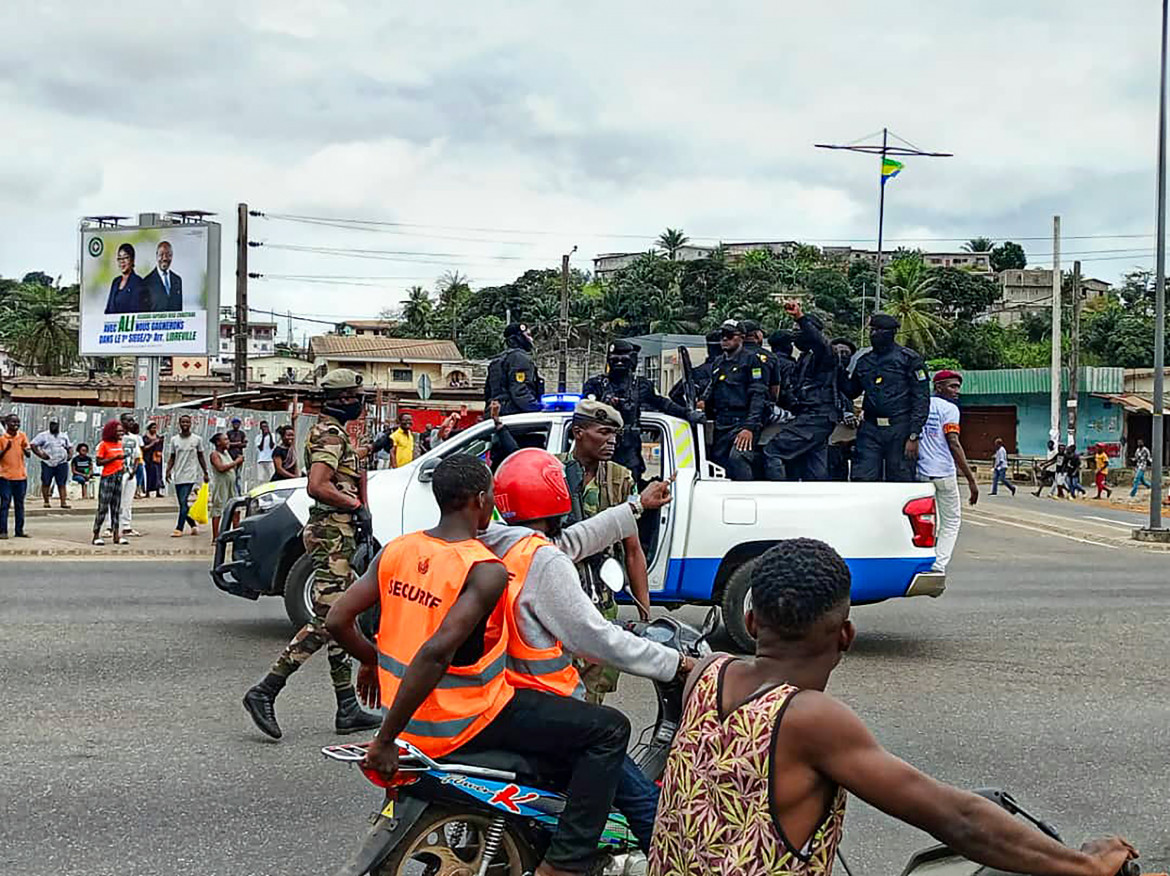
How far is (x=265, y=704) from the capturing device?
6980mm

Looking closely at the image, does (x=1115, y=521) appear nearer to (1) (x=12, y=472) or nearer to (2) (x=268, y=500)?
(1) (x=12, y=472)

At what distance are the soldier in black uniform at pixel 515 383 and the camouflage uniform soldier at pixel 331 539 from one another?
11.6 feet

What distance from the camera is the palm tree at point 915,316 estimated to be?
71.8m

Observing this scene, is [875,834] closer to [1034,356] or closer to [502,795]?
[502,795]

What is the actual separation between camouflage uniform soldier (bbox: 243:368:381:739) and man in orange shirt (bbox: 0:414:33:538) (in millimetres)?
11270

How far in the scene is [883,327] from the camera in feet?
34.1

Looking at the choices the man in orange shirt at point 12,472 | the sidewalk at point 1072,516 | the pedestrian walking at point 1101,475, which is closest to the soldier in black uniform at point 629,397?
the man in orange shirt at point 12,472

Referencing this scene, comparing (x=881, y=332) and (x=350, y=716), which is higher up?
(x=881, y=332)

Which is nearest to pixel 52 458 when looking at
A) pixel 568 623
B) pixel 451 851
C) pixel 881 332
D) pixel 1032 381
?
pixel 881 332

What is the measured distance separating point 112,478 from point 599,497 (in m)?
12.0

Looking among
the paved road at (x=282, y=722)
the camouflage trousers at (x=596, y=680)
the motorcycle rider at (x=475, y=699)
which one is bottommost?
the paved road at (x=282, y=722)

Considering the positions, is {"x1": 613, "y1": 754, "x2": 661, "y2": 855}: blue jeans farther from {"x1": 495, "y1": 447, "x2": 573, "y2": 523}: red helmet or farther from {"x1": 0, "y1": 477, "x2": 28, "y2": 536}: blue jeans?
{"x1": 0, "y1": 477, "x2": 28, "y2": 536}: blue jeans

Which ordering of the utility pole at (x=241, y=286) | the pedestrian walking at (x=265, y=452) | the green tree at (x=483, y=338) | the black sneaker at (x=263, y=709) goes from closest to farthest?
the black sneaker at (x=263, y=709) → the pedestrian walking at (x=265, y=452) → the utility pole at (x=241, y=286) → the green tree at (x=483, y=338)

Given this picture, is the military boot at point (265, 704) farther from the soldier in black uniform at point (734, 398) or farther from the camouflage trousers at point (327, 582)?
the soldier in black uniform at point (734, 398)
